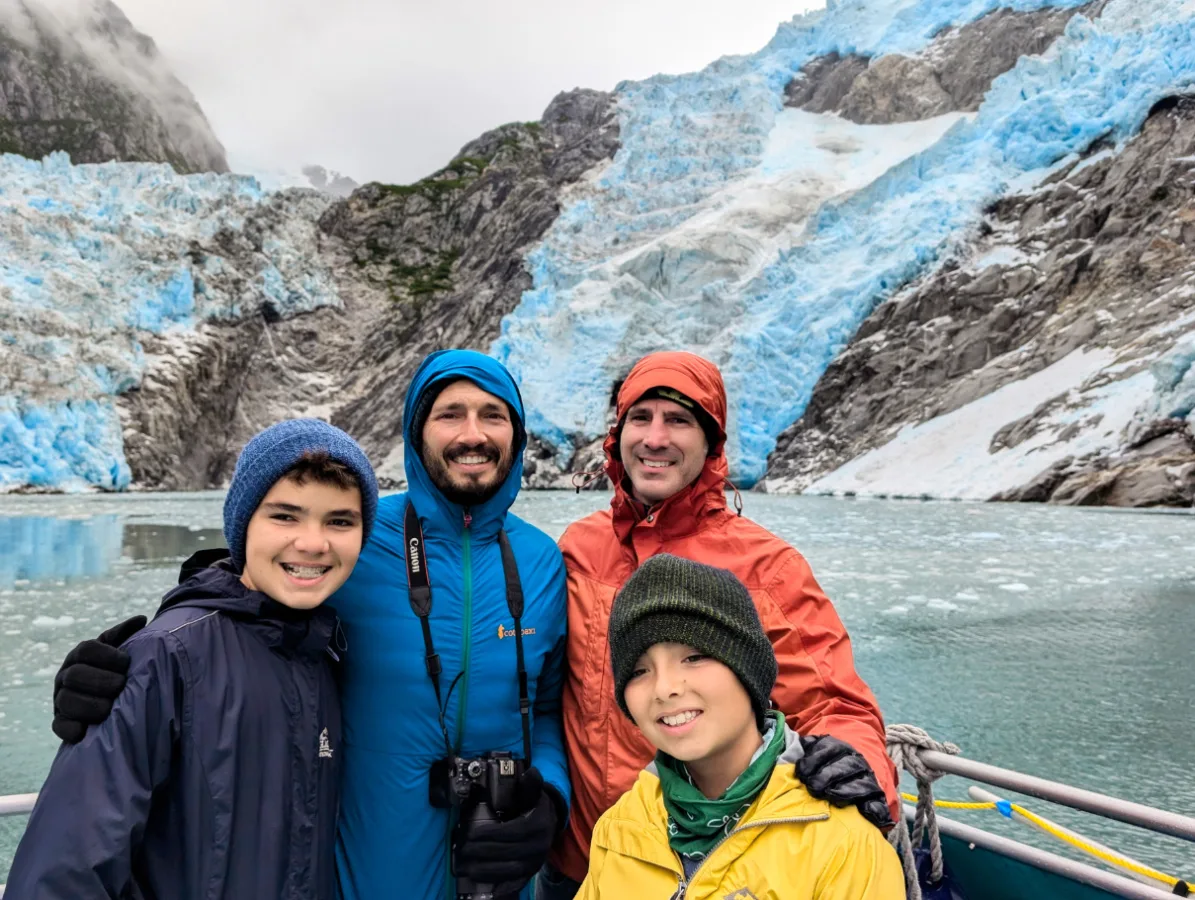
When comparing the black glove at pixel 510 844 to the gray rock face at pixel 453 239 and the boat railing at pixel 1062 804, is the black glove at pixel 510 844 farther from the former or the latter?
the gray rock face at pixel 453 239

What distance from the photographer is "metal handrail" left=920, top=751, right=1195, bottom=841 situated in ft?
4.99

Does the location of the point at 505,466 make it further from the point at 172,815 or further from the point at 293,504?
the point at 172,815

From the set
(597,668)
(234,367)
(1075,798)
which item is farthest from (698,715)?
(234,367)

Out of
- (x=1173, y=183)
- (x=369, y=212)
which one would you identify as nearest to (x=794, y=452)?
(x=1173, y=183)

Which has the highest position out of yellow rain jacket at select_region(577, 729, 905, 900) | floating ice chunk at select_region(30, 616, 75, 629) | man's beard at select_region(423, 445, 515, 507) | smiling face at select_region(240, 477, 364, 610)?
man's beard at select_region(423, 445, 515, 507)

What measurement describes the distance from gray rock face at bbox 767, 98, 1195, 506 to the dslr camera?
68.2 feet

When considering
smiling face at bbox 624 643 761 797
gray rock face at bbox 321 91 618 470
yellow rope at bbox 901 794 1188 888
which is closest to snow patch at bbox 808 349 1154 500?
yellow rope at bbox 901 794 1188 888

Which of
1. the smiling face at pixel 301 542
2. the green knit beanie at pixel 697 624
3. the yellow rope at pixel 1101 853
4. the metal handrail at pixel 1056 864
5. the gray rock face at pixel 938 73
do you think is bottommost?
the yellow rope at pixel 1101 853

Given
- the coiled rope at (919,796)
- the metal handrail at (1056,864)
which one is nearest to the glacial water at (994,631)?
the metal handrail at (1056,864)

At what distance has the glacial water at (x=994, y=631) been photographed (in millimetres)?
4195

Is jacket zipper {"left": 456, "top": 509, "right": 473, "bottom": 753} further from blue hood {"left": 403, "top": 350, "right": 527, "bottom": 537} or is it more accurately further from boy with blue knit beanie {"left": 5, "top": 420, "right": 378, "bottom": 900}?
boy with blue knit beanie {"left": 5, "top": 420, "right": 378, "bottom": 900}

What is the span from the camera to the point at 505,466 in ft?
6.25

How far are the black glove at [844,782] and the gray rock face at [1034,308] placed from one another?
20.7 metres

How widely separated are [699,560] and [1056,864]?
1.25 metres
